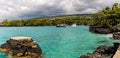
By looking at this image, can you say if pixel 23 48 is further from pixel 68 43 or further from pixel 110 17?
pixel 110 17

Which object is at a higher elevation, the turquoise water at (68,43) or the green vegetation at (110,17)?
the green vegetation at (110,17)

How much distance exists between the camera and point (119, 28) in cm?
7669

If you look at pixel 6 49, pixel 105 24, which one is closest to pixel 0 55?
pixel 6 49

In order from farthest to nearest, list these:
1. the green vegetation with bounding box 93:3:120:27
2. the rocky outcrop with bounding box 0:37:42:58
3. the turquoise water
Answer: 1. the green vegetation with bounding box 93:3:120:27
2. the turquoise water
3. the rocky outcrop with bounding box 0:37:42:58

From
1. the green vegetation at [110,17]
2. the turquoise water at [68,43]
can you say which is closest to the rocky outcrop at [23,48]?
the turquoise water at [68,43]

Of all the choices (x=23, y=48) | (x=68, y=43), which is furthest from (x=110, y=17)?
(x=23, y=48)

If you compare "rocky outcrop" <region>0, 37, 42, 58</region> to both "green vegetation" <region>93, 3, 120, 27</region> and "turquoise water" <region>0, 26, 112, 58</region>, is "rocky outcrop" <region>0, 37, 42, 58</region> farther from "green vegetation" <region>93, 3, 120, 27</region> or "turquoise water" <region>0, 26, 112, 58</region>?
"green vegetation" <region>93, 3, 120, 27</region>

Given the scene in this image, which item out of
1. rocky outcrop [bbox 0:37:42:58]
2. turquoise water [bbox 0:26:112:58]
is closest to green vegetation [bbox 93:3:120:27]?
turquoise water [bbox 0:26:112:58]

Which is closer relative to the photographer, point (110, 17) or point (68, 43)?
point (68, 43)

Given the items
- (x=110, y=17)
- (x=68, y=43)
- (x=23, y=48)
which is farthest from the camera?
(x=110, y=17)

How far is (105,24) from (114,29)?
960 cm

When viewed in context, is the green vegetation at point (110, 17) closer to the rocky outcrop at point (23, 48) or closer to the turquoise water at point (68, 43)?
the turquoise water at point (68, 43)

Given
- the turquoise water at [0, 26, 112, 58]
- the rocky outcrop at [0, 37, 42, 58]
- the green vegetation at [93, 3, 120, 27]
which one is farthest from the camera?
the green vegetation at [93, 3, 120, 27]

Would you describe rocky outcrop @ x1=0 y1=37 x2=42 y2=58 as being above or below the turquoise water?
above
